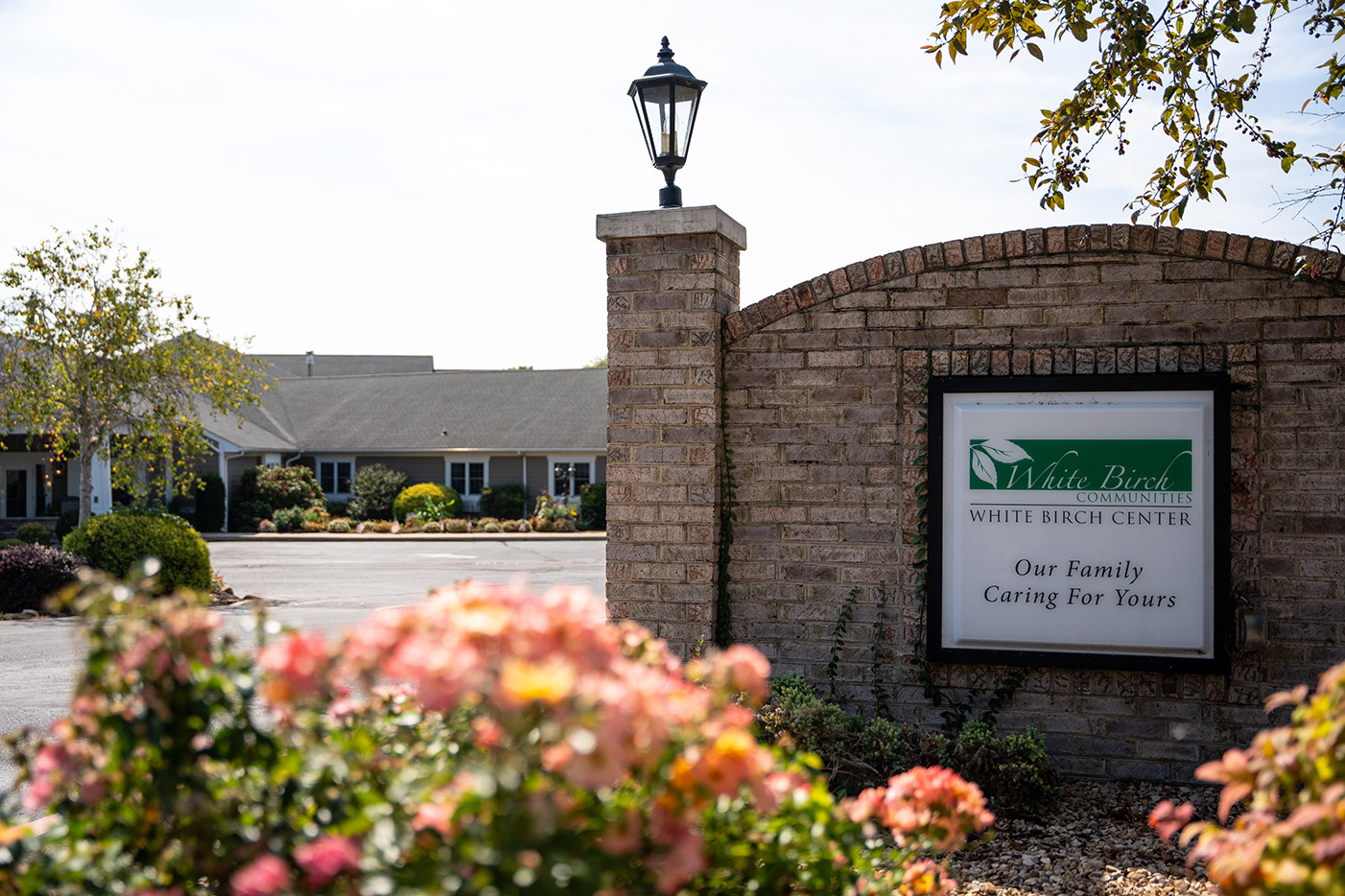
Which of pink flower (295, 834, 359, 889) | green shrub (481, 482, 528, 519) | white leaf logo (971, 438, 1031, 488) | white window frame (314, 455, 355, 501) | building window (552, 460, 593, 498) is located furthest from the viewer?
white window frame (314, 455, 355, 501)

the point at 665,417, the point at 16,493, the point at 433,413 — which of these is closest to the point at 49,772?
the point at 665,417

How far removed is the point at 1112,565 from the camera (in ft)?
17.8

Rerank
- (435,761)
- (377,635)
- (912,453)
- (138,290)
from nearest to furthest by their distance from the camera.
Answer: (377,635), (435,761), (912,453), (138,290)

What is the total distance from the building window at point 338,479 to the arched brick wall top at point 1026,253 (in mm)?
30181

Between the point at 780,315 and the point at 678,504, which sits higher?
the point at 780,315

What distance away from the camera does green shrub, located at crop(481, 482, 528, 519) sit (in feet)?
102

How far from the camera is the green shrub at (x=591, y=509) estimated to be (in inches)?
1144

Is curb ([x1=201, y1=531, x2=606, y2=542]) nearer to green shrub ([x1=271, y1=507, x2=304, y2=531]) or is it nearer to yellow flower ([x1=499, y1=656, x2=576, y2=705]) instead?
green shrub ([x1=271, y1=507, x2=304, y2=531])

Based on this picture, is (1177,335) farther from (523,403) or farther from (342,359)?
(342,359)

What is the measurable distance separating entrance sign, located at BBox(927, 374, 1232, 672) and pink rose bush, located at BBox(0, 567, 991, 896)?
141 inches

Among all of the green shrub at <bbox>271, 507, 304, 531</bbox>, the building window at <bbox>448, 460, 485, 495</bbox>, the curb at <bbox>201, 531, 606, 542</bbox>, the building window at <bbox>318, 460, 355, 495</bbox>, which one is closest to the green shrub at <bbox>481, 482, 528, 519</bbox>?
the building window at <bbox>448, 460, 485, 495</bbox>

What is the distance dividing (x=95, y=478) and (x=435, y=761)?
31558 mm

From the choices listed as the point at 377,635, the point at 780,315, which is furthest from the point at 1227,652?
the point at 377,635

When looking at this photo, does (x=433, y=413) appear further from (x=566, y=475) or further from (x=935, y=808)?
(x=935, y=808)
